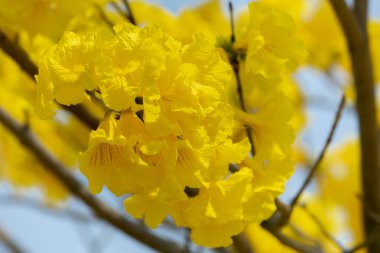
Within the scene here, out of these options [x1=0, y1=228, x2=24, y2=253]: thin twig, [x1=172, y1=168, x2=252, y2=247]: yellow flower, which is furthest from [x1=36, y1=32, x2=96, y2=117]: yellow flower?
[x1=0, y1=228, x2=24, y2=253]: thin twig

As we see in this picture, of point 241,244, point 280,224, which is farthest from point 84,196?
point 280,224

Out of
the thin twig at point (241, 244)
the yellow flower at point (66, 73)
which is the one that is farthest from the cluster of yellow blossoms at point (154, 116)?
the thin twig at point (241, 244)

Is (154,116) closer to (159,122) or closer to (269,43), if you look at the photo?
(159,122)

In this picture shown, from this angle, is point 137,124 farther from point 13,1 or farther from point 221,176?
point 13,1

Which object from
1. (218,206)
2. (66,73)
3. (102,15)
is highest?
(102,15)

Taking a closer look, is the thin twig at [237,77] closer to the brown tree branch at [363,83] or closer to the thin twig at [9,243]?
the brown tree branch at [363,83]

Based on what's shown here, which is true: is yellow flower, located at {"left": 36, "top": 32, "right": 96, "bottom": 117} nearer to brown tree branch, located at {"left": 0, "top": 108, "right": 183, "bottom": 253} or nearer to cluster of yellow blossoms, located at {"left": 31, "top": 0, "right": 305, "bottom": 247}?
cluster of yellow blossoms, located at {"left": 31, "top": 0, "right": 305, "bottom": 247}
